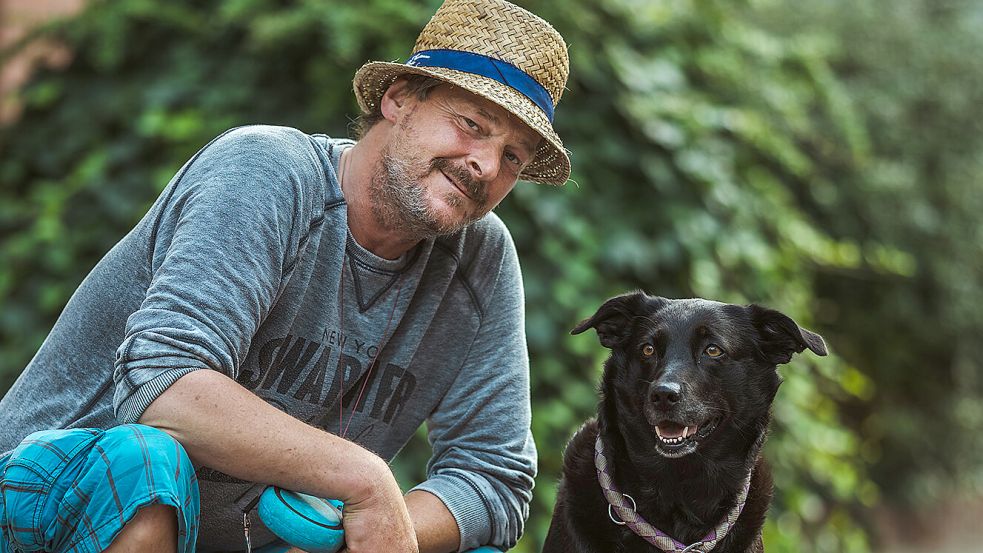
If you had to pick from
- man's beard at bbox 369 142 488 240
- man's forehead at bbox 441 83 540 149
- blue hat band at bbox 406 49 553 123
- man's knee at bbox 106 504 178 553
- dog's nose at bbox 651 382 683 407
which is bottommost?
dog's nose at bbox 651 382 683 407

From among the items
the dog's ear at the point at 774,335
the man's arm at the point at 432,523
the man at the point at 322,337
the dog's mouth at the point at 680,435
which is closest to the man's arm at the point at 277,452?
the man at the point at 322,337

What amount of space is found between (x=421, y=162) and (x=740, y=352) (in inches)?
34.6

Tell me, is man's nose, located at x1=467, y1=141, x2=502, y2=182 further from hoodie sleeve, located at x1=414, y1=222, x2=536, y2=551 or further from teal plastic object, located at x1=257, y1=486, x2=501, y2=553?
teal plastic object, located at x1=257, y1=486, x2=501, y2=553

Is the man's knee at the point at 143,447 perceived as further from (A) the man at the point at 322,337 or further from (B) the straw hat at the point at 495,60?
(B) the straw hat at the point at 495,60

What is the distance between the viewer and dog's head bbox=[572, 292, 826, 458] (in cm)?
250

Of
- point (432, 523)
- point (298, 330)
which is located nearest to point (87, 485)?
point (298, 330)

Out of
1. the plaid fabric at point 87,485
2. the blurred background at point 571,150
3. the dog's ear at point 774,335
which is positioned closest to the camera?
the plaid fabric at point 87,485

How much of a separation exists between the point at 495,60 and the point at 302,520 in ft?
3.41

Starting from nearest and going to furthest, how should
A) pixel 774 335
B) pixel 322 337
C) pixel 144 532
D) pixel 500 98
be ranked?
pixel 144 532, pixel 500 98, pixel 322 337, pixel 774 335

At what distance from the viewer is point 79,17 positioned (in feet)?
14.1

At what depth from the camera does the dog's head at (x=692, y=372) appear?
8.19 feet

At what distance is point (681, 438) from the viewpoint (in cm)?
251

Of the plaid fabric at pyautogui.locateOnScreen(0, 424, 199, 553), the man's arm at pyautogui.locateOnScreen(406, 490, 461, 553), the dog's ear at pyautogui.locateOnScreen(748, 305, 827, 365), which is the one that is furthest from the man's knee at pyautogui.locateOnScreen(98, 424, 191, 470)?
the dog's ear at pyautogui.locateOnScreen(748, 305, 827, 365)

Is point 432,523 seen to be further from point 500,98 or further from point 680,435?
point 500,98
